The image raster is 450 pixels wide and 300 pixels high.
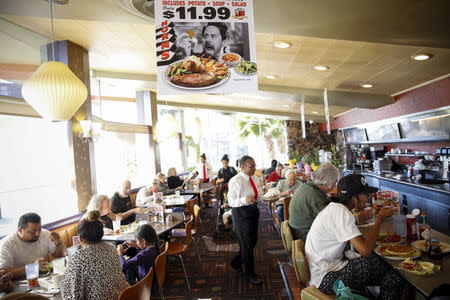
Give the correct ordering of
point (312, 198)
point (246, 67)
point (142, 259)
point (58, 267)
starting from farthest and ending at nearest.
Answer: point (312, 198)
point (142, 259)
point (58, 267)
point (246, 67)

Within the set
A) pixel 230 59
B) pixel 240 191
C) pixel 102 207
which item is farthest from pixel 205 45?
pixel 102 207

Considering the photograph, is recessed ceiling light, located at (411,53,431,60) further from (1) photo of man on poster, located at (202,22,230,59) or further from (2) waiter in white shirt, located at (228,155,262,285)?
(1) photo of man on poster, located at (202,22,230,59)

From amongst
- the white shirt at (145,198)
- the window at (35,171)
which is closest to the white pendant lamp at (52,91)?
the window at (35,171)

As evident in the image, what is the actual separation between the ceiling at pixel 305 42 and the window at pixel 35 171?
3.31 ft

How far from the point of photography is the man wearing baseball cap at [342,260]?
2.22 m

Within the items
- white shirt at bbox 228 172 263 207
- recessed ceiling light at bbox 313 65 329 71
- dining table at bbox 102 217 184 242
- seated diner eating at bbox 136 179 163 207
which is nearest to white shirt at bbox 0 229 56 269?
dining table at bbox 102 217 184 242

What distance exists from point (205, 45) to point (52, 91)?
134 centimetres

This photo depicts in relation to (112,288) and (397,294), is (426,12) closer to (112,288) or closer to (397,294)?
(397,294)

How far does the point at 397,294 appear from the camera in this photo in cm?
224

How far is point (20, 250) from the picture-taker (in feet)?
9.64

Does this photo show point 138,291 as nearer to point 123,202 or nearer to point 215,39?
point 215,39

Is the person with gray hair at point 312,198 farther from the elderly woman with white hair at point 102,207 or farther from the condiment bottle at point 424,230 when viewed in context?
the elderly woman with white hair at point 102,207

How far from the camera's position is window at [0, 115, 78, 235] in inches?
157

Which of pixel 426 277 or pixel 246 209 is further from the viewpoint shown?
pixel 246 209
